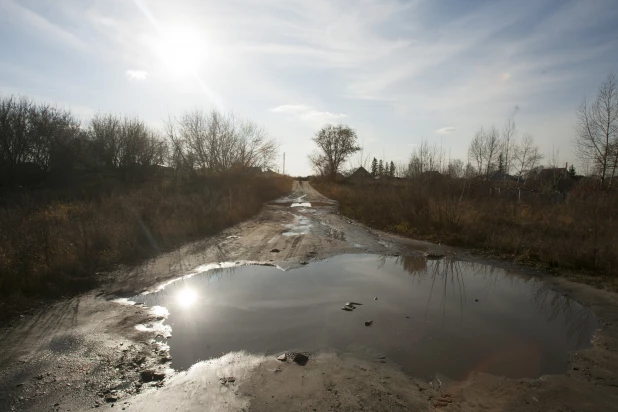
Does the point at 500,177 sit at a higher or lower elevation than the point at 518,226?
higher

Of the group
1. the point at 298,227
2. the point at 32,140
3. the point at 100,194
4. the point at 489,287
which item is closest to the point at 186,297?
the point at 489,287

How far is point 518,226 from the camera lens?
38.8 ft

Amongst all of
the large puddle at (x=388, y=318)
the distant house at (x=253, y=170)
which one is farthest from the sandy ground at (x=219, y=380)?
the distant house at (x=253, y=170)

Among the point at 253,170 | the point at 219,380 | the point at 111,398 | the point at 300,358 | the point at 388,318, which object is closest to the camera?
the point at 111,398

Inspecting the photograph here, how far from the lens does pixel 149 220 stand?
1105cm

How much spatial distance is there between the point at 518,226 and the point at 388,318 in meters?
8.97

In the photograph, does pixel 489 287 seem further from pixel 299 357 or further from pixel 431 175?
pixel 431 175

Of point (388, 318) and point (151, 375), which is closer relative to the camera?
point (151, 375)

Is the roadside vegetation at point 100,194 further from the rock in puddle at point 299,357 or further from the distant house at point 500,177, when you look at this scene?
the distant house at point 500,177

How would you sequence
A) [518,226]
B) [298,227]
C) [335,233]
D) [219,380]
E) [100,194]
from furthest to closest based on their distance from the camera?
[100,194], [298,227], [335,233], [518,226], [219,380]

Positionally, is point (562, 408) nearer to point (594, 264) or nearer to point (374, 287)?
point (374, 287)

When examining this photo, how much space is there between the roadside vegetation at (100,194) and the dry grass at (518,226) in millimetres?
7069

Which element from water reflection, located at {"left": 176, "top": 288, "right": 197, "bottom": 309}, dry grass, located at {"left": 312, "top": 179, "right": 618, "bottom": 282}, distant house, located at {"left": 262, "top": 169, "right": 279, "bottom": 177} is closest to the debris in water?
water reflection, located at {"left": 176, "top": 288, "right": 197, "bottom": 309}

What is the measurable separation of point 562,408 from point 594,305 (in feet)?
11.9
